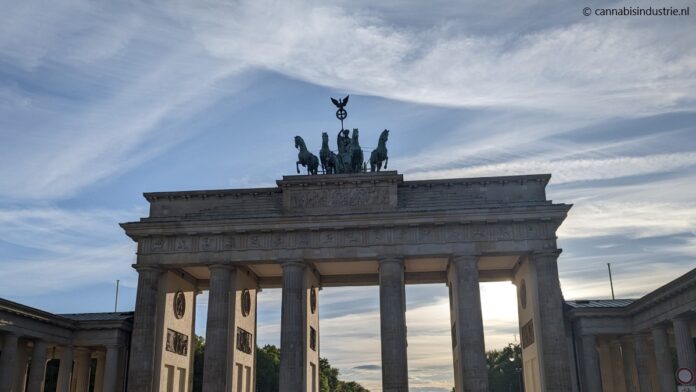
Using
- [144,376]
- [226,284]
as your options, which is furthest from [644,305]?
[144,376]

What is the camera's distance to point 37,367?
119 ft

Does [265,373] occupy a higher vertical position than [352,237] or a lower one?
lower

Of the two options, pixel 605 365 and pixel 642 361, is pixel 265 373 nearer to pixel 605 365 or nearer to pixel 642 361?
pixel 605 365

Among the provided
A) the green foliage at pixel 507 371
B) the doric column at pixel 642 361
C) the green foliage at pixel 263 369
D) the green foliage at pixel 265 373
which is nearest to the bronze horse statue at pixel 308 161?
the doric column at pixel 642 361

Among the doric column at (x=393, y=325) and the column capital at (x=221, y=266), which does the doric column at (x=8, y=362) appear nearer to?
the column capital at (x=221, y=266)

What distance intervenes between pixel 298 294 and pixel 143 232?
10.8 meters

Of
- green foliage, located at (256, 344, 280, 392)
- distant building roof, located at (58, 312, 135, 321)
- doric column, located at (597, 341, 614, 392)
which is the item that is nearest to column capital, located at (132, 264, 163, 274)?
distant building roof, located at (58, 312, 135, 321)

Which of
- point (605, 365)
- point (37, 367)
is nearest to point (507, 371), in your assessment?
point (605, 365)

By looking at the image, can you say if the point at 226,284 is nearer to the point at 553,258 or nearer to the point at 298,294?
the point at 298,294

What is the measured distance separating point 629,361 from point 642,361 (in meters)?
4.08

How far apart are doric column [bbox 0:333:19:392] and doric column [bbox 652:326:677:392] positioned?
34.8m

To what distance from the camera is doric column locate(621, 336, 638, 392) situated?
4047 centimetres

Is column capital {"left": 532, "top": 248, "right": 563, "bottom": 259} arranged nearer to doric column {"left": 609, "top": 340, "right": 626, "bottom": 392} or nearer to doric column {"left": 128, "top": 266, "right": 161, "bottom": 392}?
doric column {"left": 609, "top": 340, "right": 626, "bottom": 392}

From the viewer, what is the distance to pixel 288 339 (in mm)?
38094
